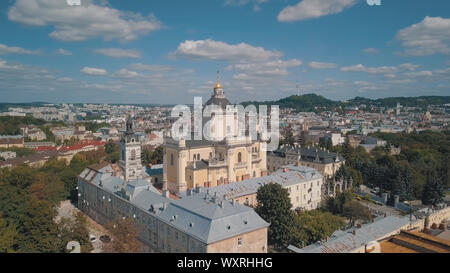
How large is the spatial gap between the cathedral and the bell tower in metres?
4.10

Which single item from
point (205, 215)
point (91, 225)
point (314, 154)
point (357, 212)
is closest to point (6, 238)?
point (91, 225)

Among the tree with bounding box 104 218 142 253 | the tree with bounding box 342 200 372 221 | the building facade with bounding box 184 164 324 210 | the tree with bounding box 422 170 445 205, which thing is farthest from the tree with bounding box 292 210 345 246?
the tree with bounding box 422 170 445 205

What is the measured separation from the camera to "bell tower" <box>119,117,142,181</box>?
4534 centimetres

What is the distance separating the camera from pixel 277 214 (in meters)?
33.7

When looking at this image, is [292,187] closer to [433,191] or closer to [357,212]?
[357,212]

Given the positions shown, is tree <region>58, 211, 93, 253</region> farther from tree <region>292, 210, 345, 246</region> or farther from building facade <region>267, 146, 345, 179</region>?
building facade <region>267, 146, 345, 179</region>

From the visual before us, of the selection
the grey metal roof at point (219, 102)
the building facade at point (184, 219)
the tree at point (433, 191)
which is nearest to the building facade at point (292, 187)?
the building facade at point (184, 219)

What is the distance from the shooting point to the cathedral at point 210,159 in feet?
147

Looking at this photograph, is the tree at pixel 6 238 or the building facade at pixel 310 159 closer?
the tree at pixel 6 238

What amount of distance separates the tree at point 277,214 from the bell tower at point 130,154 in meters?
20.3

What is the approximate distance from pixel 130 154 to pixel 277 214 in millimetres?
23227

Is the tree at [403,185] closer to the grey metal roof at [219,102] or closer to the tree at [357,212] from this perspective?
the tree at [357,212]

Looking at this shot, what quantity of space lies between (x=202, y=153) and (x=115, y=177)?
12431 millimetres
